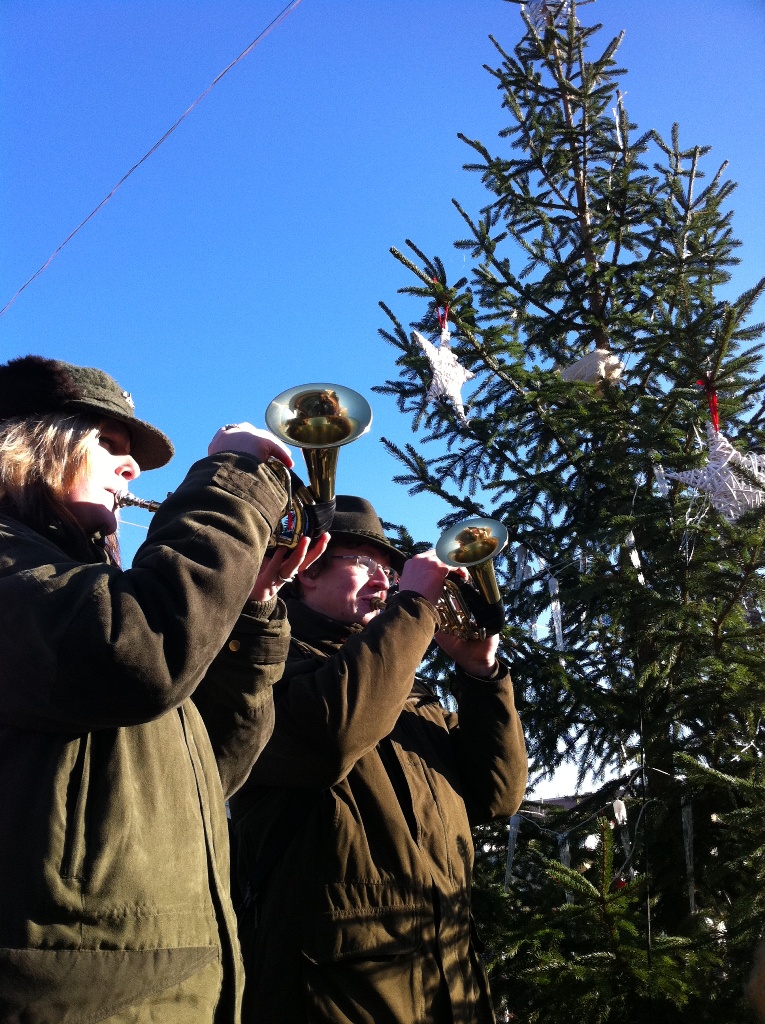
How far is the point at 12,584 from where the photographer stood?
1.44 metres

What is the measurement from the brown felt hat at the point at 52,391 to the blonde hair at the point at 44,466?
Answer: 0.09ft

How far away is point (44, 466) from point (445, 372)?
339cm

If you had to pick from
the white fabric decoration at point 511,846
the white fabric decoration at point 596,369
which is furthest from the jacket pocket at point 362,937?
the white fabric decoration at point 596,369

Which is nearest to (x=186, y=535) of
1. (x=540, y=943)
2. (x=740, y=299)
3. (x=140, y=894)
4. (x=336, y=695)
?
(x=140, y=894)

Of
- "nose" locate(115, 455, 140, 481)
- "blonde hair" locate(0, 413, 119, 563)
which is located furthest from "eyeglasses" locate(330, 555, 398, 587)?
"blonde hair" locate(0, 413, 119, 563)

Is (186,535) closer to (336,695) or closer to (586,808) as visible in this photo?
(336,695)

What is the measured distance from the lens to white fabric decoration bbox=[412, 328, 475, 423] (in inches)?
191

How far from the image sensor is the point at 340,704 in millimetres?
2521

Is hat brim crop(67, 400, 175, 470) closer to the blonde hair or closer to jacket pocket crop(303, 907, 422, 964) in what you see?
the blonde hair

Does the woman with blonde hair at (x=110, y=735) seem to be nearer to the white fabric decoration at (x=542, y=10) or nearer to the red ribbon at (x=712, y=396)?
the red ribbon at (x=712, y=396)

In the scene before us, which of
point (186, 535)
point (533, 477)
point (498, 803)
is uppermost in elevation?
point (533, 477)

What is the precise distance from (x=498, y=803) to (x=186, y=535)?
1959 millimetres

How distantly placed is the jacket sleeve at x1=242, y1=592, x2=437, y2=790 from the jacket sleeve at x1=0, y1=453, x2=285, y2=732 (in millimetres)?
1019

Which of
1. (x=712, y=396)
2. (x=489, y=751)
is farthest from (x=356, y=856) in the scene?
(x=712, y=396)
